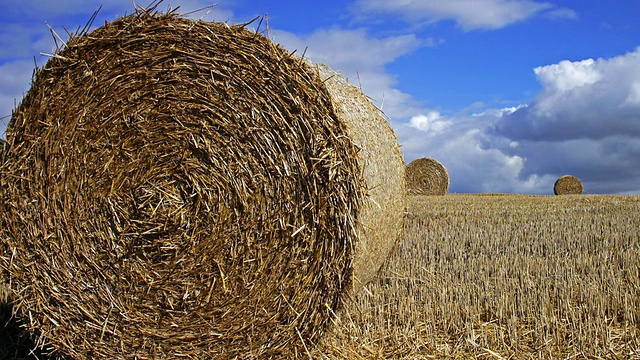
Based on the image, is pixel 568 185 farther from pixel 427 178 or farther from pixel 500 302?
pixel 500 302

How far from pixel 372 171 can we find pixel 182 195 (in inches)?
49.1

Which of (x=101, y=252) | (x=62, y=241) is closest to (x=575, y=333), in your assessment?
(x=101, y=252)

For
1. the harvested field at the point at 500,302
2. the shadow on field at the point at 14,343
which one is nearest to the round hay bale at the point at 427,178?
the harvested field at the point at 500,302

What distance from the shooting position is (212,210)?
12.0 ft

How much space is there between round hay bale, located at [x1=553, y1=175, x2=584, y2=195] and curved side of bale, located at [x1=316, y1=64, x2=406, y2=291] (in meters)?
20.5

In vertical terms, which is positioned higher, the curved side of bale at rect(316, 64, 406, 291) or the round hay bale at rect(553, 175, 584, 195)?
the round hay bale at rect(553, 175, 584, 195)

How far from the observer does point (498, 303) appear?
4543mm

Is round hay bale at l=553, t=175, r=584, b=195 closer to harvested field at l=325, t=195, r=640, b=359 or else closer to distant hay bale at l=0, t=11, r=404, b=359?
harvested field at l=325, t=195, r=640, b=359

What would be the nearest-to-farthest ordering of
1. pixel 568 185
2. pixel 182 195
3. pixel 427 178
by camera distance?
1. pixel 182 195
2. pixel 427 178
3. pixel 568 185

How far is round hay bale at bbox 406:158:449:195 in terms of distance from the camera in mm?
18422

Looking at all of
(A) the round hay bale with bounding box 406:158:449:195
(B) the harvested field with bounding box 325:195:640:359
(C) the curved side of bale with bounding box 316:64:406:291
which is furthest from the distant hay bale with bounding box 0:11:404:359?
(A) the round hay bale with bounding box 406:158:449:195

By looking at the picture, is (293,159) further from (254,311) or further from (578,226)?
(578,226)

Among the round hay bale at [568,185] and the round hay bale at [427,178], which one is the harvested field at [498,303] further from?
the round hay bale at [568,185]

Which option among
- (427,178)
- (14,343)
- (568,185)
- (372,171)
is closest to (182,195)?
(372,171)
